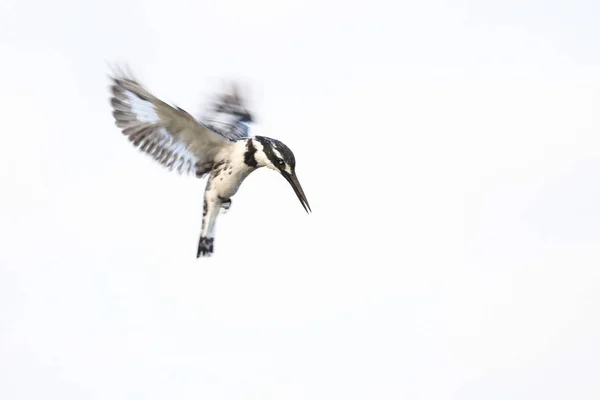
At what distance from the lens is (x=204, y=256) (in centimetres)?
1670

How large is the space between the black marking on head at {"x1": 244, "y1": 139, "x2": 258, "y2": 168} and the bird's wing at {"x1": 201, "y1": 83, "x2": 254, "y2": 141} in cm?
340

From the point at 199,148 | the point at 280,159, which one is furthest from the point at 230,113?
the point at 280,159

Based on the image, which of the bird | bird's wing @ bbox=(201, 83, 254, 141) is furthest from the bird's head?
bird's wing @ bbox=(201, 83, 254, 141)

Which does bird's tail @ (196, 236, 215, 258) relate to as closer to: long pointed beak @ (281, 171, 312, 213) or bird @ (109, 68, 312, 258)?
bird @ (109, 68, 312, 258)

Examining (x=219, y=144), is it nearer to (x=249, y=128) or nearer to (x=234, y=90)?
(x=249, y=128)

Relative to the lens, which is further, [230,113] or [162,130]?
[230,113]

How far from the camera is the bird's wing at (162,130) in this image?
1614cm

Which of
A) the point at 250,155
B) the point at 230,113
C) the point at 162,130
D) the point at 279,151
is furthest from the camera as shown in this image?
the point at 230,113

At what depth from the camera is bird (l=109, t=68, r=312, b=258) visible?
15.9 metres

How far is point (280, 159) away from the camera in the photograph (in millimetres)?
15703

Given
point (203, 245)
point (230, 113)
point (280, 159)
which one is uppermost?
point (230, 113)

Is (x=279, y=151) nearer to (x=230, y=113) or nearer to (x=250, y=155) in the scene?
(x=250, y=155)

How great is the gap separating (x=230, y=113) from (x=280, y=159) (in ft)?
16.3

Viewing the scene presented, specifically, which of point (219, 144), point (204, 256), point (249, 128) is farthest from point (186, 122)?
point (249, 128)
